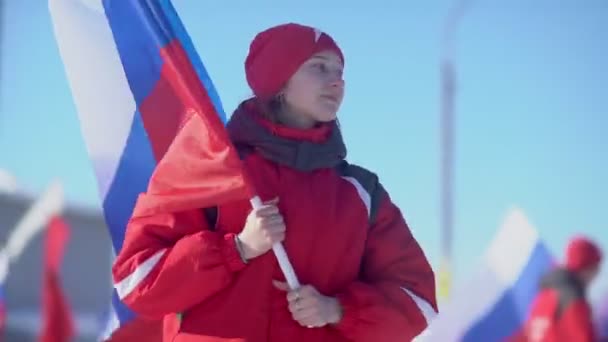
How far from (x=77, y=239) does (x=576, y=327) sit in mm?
14769

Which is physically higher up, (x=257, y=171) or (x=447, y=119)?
(x=257, y=171)

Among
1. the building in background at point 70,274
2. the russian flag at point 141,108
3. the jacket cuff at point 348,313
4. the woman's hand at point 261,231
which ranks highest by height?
the russian flag at point 141,108

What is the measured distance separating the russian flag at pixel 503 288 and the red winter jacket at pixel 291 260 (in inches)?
134

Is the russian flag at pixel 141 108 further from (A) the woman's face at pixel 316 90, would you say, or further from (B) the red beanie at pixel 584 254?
(B) the red beanie at pixel 584 254

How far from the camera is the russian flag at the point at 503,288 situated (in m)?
6.20

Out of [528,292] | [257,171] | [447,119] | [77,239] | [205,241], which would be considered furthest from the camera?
[77,239]

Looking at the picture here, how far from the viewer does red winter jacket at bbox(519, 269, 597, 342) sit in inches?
230

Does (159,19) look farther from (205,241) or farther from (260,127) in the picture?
(205,241)

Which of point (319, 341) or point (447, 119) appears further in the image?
point (447, 119)

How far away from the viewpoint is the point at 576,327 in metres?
5.85

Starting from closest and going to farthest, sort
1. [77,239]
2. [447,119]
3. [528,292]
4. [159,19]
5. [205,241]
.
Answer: [205,241] → [159,19] → [528,292] → [447,119] → [77,239]

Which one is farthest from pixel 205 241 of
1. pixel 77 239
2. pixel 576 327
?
pixel 77 239

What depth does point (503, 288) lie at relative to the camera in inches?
250

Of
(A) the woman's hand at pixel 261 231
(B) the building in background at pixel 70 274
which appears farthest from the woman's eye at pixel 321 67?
(B) the building in background at pixel 70 274
